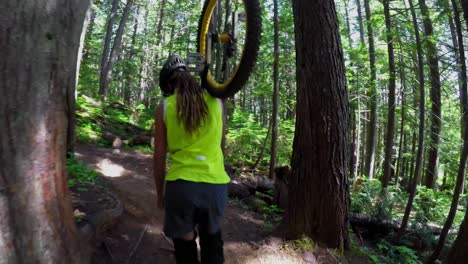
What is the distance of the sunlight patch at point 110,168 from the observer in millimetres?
8484

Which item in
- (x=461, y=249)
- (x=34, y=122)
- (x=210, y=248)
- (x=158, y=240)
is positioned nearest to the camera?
(x=34, y=122)

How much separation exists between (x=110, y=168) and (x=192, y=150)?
6985mm

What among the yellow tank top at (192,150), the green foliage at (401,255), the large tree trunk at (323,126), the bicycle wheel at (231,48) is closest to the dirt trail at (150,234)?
the large tree trunk at (323,126)

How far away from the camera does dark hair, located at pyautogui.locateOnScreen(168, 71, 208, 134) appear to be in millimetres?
2594

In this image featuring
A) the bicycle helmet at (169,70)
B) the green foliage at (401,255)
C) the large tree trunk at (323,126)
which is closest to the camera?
the bicycle helmet at (169,70)

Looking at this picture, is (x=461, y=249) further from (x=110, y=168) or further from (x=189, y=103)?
(x=110, y=168)

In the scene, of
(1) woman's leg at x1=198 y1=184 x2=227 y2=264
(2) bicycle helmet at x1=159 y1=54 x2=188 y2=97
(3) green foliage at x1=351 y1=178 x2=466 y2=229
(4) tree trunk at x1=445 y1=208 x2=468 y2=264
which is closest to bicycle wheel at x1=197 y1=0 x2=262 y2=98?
(2) bicycle helmet at x1=159 y1=54 x2=188 y2=97

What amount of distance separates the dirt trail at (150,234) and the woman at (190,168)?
1.45m

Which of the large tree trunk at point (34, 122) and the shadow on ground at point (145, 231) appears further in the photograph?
the shadow on ground at point (145, 231)

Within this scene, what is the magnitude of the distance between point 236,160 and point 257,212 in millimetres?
6317

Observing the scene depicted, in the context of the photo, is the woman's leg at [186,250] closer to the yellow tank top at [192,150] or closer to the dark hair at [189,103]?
the yellow tank top at [192,150]

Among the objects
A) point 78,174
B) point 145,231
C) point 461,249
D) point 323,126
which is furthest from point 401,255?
point 78,174

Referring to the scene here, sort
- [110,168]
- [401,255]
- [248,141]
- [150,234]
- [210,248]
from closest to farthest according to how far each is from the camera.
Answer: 1. [210,248]
2. [150,234]
3. [401,255]
4. [110,168]
5. [248,141]

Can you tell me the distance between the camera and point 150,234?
4.73 metres
